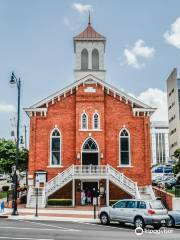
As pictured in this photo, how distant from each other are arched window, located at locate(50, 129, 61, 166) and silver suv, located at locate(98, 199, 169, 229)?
15.8 m

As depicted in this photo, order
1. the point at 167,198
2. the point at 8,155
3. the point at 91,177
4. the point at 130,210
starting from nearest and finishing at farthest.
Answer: the point at 130,210 < the point at 167,198 < the point at 91,177 < the point at 8,155

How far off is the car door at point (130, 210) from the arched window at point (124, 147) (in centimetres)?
1591

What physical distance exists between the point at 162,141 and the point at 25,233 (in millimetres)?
143720

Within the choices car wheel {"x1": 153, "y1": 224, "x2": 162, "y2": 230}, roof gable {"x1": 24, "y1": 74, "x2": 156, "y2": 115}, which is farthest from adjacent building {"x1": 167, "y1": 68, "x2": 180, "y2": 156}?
car wheel {"x1": 153, "y1": 224, "x2": 162, "y2": 230}

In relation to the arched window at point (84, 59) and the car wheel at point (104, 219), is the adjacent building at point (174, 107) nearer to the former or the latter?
the arched window at point (84, 59)

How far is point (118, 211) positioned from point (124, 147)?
16176 millimetres

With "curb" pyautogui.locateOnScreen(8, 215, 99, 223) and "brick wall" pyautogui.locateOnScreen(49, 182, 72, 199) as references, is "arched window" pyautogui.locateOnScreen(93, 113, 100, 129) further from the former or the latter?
"curb" pyautogui.locateOnScreen(8, 215, 99, 223)

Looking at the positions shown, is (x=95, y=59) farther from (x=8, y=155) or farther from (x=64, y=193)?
(x=8, y=155)

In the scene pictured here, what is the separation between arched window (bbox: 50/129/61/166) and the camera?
36719 millimetres

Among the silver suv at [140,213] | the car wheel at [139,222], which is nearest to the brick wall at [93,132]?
the silver suv at [140,213]

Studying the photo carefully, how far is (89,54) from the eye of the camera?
42.9m

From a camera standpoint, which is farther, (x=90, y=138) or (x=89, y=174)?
(x=90, y=138)

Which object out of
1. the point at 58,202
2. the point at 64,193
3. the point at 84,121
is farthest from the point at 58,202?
the point at 84,121

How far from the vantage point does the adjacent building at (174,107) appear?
4016 inches
